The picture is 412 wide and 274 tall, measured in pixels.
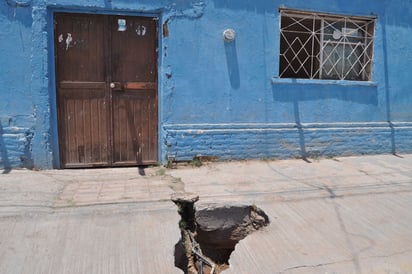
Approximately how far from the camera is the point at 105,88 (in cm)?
477

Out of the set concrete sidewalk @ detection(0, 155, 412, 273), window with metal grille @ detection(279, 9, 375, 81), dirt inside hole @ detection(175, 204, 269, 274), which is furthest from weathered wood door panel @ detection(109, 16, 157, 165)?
window with metal grille @ detection(279, 9, 375, 81)

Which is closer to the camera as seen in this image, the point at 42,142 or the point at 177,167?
the point at 42,142

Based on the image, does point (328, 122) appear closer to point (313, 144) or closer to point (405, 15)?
point (313, 144)

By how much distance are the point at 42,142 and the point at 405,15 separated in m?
6.12

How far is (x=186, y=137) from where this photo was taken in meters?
5.04

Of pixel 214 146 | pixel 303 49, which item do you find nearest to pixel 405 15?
pixel 303 49

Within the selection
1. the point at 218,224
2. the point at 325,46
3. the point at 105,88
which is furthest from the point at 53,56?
the point at 325,46

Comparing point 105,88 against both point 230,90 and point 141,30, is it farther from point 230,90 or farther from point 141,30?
point 230,90

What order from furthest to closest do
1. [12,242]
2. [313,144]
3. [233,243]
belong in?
[313,144], [233,243], [12,242]

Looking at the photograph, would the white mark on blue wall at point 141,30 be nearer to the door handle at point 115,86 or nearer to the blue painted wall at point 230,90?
the blue painted wall at point 230,90

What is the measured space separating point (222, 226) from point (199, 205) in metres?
0.32

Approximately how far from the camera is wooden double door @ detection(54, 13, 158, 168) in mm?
4668

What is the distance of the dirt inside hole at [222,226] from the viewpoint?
3.45m

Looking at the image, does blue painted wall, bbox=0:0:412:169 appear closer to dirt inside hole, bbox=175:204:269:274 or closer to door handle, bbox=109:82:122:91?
door handle, bbox=109:82:122:91
